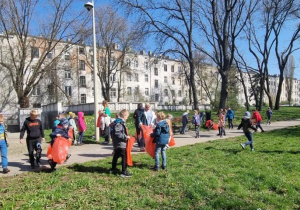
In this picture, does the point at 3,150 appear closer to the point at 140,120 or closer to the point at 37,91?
the point at 140,120

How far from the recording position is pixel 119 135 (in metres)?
6.23

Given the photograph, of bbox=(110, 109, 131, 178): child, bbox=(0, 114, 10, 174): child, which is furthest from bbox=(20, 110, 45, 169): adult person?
bbox=(110, 109, 131, 178): child

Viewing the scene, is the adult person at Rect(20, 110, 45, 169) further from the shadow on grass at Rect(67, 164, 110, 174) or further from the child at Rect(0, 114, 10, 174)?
the shadow on grass at Rect(67, 164, 110, 174)

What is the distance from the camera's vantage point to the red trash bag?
6465mm

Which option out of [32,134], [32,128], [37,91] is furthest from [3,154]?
[37,91]

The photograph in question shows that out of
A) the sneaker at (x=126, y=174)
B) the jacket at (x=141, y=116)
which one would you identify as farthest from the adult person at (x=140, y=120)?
the sneaker at (x=126, y=174)

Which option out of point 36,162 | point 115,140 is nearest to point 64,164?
point 36,162

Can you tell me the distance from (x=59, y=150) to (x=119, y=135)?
1654mm

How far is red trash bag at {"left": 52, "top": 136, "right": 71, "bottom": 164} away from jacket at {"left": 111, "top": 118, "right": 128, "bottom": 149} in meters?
1.42

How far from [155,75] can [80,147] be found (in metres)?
55.4

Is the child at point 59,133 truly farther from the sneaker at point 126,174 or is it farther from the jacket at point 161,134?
the jacket at point 161,134

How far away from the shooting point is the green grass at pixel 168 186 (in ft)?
15.2

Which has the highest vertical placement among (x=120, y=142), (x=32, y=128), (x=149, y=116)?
(x=149, y=116)

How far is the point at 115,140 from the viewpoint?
6258 mm
